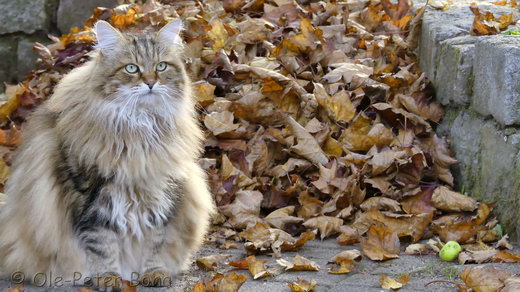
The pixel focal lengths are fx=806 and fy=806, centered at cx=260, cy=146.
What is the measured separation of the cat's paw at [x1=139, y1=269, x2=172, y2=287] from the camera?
14.0 ft

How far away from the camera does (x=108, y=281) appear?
4.14m

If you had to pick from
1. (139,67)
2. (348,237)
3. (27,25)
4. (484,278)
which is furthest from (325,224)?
(27,25)

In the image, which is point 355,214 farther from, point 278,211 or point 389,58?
point 389,58

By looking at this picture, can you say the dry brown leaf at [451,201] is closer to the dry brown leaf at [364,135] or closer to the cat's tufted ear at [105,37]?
the dry brown leaf at [364,135]

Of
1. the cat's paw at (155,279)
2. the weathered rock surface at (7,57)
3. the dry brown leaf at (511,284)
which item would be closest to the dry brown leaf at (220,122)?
the cat's paw at (155,279)

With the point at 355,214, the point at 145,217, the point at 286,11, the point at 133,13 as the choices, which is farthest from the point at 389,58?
the point at 145,217

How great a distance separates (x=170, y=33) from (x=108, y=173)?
2.82 ft

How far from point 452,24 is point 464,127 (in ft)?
3.13

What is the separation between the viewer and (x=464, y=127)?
17.0ft

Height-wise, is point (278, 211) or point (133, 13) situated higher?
point (133, 13)

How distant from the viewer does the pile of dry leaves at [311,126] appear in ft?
15.7

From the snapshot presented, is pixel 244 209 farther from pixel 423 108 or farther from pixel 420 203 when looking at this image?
pixel 423 108

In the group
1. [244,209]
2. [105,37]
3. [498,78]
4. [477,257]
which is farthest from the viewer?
[244,209]

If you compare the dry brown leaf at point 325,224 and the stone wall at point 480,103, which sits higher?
the stone wall at point 480,103
